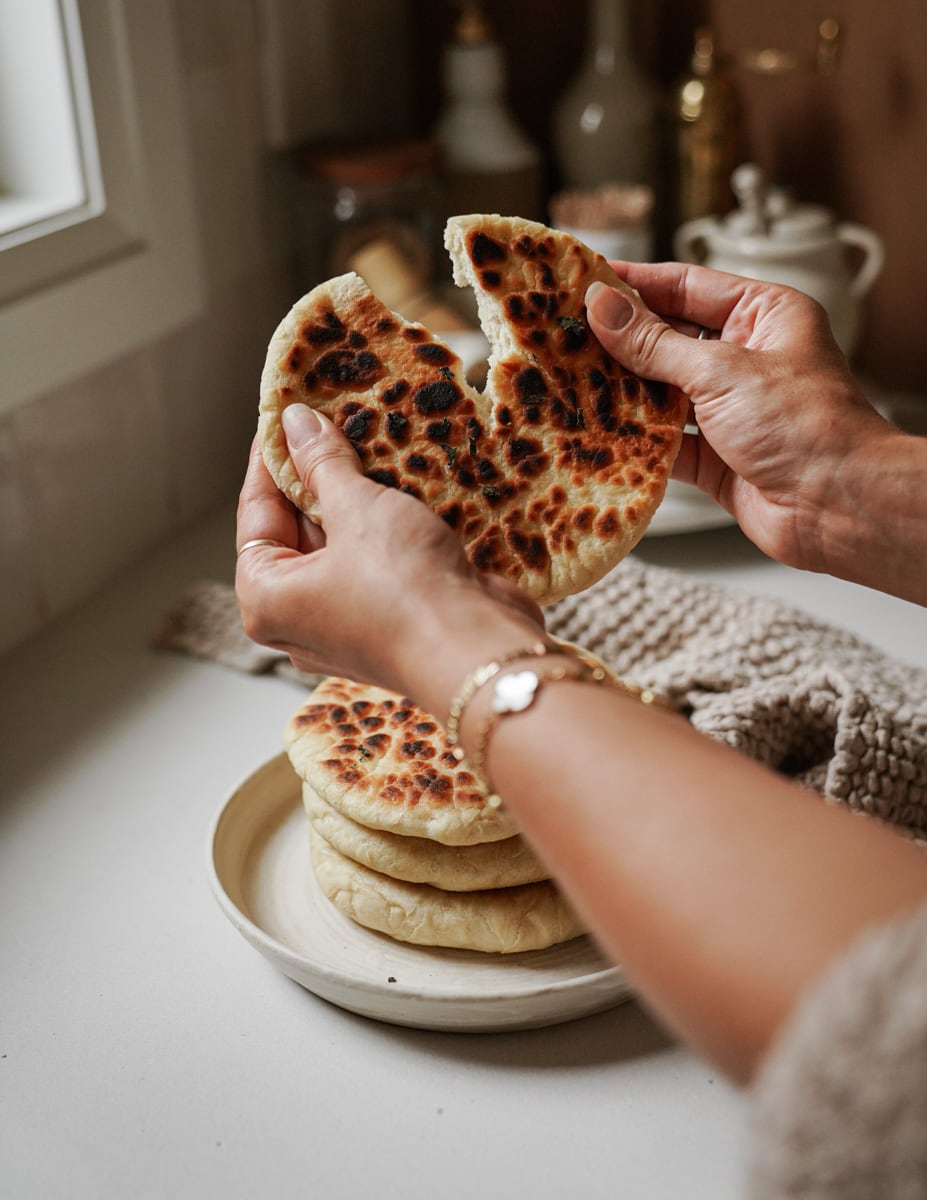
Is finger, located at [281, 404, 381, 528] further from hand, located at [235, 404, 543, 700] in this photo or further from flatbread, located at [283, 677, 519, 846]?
flatbread, located at [283, 677, 519, 846]

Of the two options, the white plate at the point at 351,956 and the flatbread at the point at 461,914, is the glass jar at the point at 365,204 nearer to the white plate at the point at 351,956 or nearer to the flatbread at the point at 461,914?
the white plate at the point at 351,956

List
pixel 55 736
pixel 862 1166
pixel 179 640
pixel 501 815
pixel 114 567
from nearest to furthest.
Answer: pixel 862 1166, pixel 501 815, pixel 55 736, pixel 179 640, pixel 114 567

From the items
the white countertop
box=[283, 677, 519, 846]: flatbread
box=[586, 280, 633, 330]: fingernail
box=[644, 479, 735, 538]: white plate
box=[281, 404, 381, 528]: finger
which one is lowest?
the white countertop

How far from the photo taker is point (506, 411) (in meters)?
0.90

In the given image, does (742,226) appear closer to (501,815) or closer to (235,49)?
(235,49)

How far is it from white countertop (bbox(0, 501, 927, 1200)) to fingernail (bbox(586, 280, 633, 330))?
502 millimetres

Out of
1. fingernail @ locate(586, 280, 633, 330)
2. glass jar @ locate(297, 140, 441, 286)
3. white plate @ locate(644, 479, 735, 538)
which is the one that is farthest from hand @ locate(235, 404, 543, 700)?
glass jar @ locate(297, 140, 441, 286)

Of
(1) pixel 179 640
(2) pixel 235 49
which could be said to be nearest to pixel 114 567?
(1) pixel 179 640

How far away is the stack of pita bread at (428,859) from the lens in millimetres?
842

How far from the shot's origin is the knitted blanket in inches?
37.5

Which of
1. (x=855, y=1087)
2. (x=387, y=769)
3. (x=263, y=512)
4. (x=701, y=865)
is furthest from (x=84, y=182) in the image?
(x=855, y=1087)

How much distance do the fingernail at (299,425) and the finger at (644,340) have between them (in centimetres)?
23

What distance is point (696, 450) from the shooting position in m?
1.10

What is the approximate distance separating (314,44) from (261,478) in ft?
3.90
